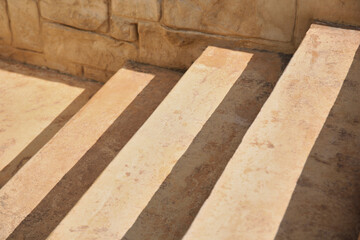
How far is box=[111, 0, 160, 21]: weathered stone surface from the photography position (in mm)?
3582

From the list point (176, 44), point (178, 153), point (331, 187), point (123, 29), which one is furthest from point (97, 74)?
point (331, 187)

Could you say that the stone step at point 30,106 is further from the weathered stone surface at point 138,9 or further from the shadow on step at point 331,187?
the shadow on step at point 331,187

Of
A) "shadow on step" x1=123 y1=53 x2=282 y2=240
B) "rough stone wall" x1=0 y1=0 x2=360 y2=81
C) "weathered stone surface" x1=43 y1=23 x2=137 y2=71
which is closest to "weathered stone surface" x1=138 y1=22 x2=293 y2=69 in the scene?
"rough stone wall" x1=0 y1=0 x2=360 y2=81

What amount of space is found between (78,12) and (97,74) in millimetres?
534

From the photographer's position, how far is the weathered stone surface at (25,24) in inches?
160

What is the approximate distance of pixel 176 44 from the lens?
3.66 m

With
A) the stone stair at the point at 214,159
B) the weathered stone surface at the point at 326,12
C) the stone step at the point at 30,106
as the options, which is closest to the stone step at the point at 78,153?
the stone stair at the point at 214,159

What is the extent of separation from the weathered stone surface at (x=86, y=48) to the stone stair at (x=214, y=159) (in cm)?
42

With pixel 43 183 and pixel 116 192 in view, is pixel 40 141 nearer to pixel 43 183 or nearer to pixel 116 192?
pixel 43 183

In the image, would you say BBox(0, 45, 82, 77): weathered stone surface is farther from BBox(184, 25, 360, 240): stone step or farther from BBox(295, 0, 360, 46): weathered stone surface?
BBox(184, 25, 360, 240): stone step

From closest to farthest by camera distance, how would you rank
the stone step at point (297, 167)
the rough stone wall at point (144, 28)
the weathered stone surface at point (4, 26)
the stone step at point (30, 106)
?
the stone step at point (297, 167) < the rough stone wall at point (144, 28) < the stone step at point (30, 106) < the weathered stone surface at point (4, 26)

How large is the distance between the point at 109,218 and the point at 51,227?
22.1 inches

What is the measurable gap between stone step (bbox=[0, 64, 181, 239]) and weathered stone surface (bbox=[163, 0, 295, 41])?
45 cm

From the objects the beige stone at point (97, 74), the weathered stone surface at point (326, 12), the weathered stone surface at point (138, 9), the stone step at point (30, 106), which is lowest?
the stone step at point (30, 106)
